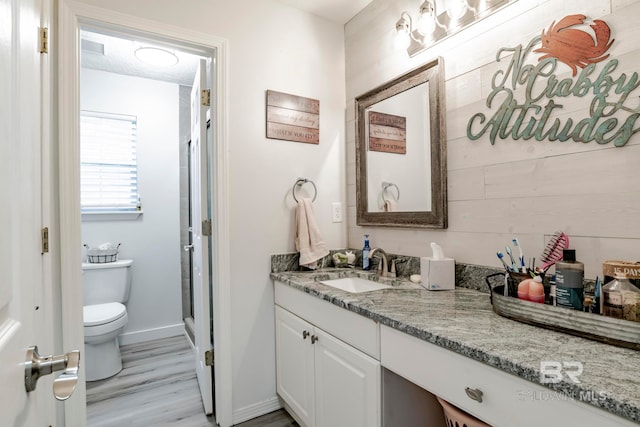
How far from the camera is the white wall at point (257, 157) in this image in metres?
1.83

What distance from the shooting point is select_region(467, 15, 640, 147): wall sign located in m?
1.04

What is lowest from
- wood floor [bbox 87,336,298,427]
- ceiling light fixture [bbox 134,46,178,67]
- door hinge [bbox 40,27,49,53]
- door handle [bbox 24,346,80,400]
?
wood floor [bbox 87,336,298,427]

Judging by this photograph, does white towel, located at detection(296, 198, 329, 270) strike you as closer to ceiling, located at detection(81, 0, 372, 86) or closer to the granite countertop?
the granite countertop

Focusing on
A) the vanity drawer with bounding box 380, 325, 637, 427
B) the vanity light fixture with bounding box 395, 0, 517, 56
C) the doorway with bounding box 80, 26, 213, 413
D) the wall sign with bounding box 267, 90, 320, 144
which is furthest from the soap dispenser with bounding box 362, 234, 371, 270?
the doorway with bounding box 80, 26, 213, 413

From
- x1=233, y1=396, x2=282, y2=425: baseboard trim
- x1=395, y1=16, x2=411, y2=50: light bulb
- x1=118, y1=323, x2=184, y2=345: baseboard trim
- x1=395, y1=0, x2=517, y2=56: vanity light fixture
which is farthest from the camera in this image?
x1=118, y1=323, x2=184, y2=345: baseboard trim

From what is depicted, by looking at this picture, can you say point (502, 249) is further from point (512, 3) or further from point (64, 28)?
point (64, 28)

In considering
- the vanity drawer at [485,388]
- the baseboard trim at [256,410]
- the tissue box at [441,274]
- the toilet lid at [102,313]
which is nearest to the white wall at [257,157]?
the baseboard trim at [256,410]

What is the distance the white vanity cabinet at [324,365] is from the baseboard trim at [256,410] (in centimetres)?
9

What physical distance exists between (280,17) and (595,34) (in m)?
1.58

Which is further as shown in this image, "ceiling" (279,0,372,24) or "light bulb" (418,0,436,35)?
"ceiling" (279,0,372,24)

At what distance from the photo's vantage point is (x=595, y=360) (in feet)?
2.49

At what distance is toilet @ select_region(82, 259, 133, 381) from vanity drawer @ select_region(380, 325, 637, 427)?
6.43 feet

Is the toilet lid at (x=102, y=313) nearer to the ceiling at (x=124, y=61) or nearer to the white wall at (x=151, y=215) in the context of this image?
the white wall at (x=151, y=215)

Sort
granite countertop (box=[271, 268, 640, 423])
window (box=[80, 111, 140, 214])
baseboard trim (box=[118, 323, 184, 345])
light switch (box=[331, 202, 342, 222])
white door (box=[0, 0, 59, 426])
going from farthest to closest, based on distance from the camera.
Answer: baseboard trim (box=[118, 323, 184, 345]) < window (box=[80, 111, 140, 214]) < light switch (box=[331, 202, 342, 222]) < granite countertop (box=[271, 268, 640, 423]) < white door (box=[0, 0, 59, 426])
